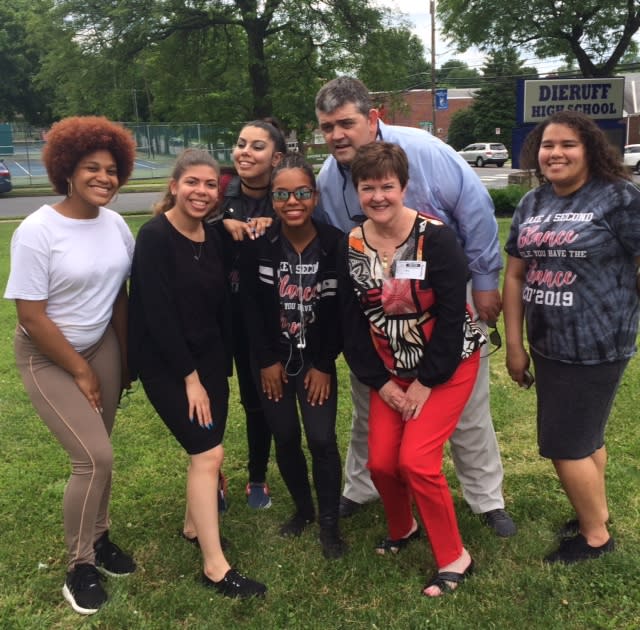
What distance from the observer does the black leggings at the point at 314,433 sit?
3.08 m

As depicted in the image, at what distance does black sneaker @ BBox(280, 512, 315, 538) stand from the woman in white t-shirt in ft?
3.13

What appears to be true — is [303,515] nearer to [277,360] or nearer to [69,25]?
[277,360]

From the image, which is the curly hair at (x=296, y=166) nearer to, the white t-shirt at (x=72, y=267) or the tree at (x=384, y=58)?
the white t-shirt at (x=72, y=267)

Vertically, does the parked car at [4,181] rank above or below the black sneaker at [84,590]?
above

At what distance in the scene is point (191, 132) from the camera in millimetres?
28578

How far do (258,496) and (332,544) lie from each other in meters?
0.67

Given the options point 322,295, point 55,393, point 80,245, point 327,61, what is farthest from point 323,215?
point 327,61

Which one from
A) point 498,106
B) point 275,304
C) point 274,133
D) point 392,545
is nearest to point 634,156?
point 498,106

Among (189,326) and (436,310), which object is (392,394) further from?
(189,326)

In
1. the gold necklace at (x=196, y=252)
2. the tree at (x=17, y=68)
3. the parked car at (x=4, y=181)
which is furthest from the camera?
the tree at (x=17, y=68)

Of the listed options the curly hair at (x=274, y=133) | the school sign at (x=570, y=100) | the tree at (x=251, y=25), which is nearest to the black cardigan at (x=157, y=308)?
the curly hair at (x=274, y=133)

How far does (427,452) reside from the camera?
2.75 metres

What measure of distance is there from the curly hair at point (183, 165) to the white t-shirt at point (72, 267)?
0.22 m

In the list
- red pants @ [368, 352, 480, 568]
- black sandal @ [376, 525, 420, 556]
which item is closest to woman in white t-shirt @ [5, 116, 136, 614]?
red pants @ [368, 352, 480, 568]
